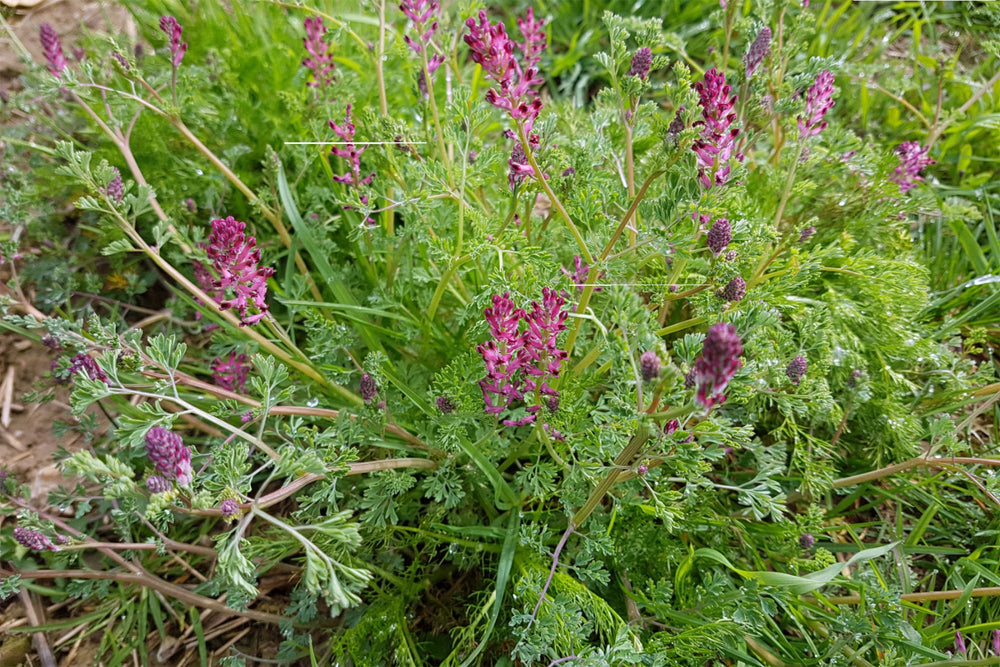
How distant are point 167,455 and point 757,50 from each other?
1.76 m

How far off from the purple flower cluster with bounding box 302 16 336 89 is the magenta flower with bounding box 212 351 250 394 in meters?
1.06

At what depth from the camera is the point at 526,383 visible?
1.65 metres

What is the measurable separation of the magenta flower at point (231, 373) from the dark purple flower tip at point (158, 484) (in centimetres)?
73

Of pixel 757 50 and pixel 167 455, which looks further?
pixel 757 50

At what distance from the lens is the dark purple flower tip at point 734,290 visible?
60.8 inches

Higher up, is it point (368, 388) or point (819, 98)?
point (819, 98)

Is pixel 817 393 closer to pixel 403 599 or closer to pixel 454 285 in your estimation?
pixel 454 285

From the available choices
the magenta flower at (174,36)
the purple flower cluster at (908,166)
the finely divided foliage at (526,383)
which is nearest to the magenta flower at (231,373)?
the finely divided foliage at (526,383)

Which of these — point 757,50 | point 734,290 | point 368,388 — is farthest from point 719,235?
point 368,388

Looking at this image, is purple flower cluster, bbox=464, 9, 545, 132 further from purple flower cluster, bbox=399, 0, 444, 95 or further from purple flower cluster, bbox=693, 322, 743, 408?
purple flower cluster, bbox=693, 322, 743, 408

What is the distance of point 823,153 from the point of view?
215cm

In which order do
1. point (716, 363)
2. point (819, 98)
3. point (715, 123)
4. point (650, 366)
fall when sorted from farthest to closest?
point (819, 98), point (715, 123), point (650, 366), point (716, 363)

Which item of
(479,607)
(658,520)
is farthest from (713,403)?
(479,607)

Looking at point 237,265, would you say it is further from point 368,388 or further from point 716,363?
point 716,363
